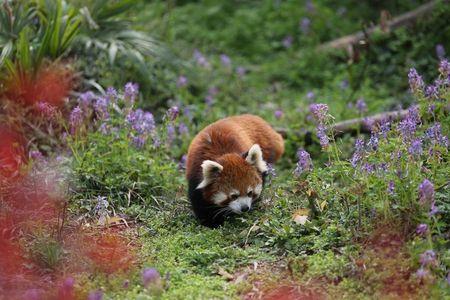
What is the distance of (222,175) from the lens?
5.36 metres

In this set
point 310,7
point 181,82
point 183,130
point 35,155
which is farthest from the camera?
point 310,7

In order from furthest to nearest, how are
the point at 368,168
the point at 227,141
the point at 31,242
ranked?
the point at 227,141, the point at 31,242, the point at 368,168

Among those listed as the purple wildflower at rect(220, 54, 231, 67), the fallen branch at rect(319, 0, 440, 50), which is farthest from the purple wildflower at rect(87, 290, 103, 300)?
the fallen branch at rect(319, 0, 440, 50)

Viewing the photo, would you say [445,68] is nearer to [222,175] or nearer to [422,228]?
[422,228]

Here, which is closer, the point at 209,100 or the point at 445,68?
the point at 445,68

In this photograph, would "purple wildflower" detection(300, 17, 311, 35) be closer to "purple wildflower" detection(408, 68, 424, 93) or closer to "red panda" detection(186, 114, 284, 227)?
"red panda" detection(186, 114, 284, 227)

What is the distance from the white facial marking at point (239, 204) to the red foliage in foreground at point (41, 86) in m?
A: 2.28

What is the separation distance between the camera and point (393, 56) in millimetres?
8781

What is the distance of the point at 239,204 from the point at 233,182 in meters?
0.18

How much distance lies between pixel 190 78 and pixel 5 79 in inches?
103

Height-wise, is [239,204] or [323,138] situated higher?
[323,138]

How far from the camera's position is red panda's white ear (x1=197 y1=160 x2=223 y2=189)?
5230 mm

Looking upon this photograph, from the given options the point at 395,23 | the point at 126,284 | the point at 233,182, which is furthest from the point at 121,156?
the point at 395,23

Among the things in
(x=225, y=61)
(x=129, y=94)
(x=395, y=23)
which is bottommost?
(x=225, y=61)
